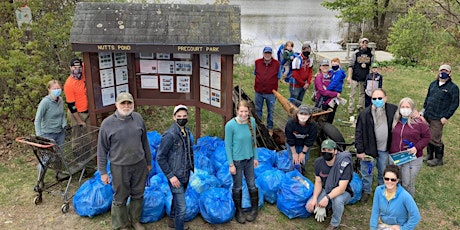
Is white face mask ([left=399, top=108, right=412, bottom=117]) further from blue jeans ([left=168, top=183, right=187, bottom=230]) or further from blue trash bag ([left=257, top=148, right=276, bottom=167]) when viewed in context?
blue jeans ([left=168, top=183, right=187, bottom=230])

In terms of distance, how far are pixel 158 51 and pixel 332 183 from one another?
3.21 m

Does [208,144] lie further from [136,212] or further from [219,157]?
[136,212]

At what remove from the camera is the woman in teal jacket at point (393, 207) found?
13.2 feet

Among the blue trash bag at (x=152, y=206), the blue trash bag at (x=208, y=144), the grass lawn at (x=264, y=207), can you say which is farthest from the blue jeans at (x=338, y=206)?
the blue trash bag at (x=208, y=144)

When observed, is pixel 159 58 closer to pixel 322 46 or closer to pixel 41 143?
pixel 41 143

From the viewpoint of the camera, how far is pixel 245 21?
2472 cm

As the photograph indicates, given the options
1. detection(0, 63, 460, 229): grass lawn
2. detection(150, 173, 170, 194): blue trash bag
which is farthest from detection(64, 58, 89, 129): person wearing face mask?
detection(150, 173, 170, 194): blue trash bag

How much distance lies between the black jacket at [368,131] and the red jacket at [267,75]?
2335 mm

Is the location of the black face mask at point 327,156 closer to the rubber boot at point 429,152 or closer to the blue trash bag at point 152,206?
the blue trash bag at point 152,206

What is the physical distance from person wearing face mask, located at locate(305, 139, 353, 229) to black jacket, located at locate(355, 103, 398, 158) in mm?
652

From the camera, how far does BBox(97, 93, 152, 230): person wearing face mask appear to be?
14.8 ft

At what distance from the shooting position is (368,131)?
5.36 metres

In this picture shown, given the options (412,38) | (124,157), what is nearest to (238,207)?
(124,157)

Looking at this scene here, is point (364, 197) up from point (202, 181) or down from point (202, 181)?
down
